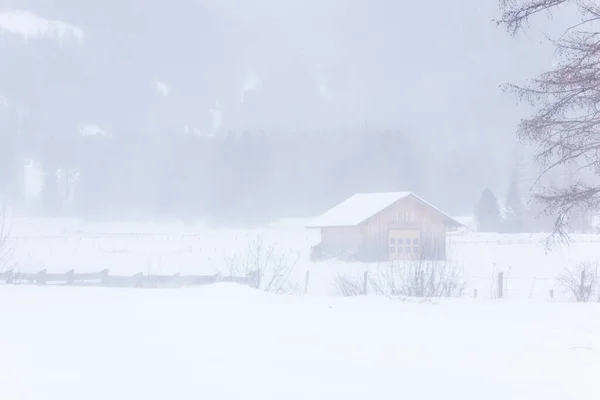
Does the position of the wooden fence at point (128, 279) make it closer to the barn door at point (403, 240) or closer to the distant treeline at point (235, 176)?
the barn door at point (403, 240)

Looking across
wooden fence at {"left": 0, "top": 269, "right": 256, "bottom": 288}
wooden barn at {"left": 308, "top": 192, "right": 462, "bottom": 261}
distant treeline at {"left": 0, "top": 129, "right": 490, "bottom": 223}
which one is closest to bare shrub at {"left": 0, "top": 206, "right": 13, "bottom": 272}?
wooden fence at {"left": 0, "top": 269, "right": 256, "bottom": 288}

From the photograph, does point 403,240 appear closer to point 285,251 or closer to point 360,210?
point 360,210

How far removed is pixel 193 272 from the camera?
4062 centimetres

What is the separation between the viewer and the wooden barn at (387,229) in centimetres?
5100

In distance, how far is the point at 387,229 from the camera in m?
51.6

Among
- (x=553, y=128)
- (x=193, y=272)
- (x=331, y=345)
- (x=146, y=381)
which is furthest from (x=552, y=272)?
(x=146, y=381)

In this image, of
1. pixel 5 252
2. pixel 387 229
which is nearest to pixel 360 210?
pixel 387 229

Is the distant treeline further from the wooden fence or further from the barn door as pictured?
the wooden fence

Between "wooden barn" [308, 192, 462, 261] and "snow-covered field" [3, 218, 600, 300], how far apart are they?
2117 mm

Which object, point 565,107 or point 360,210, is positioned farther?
point 360,210

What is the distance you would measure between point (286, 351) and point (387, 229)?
42610 mm

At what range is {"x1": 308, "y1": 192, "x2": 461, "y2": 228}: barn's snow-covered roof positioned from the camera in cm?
5156

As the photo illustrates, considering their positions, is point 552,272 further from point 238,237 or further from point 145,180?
point 145,180

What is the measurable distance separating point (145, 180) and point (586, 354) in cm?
10140
